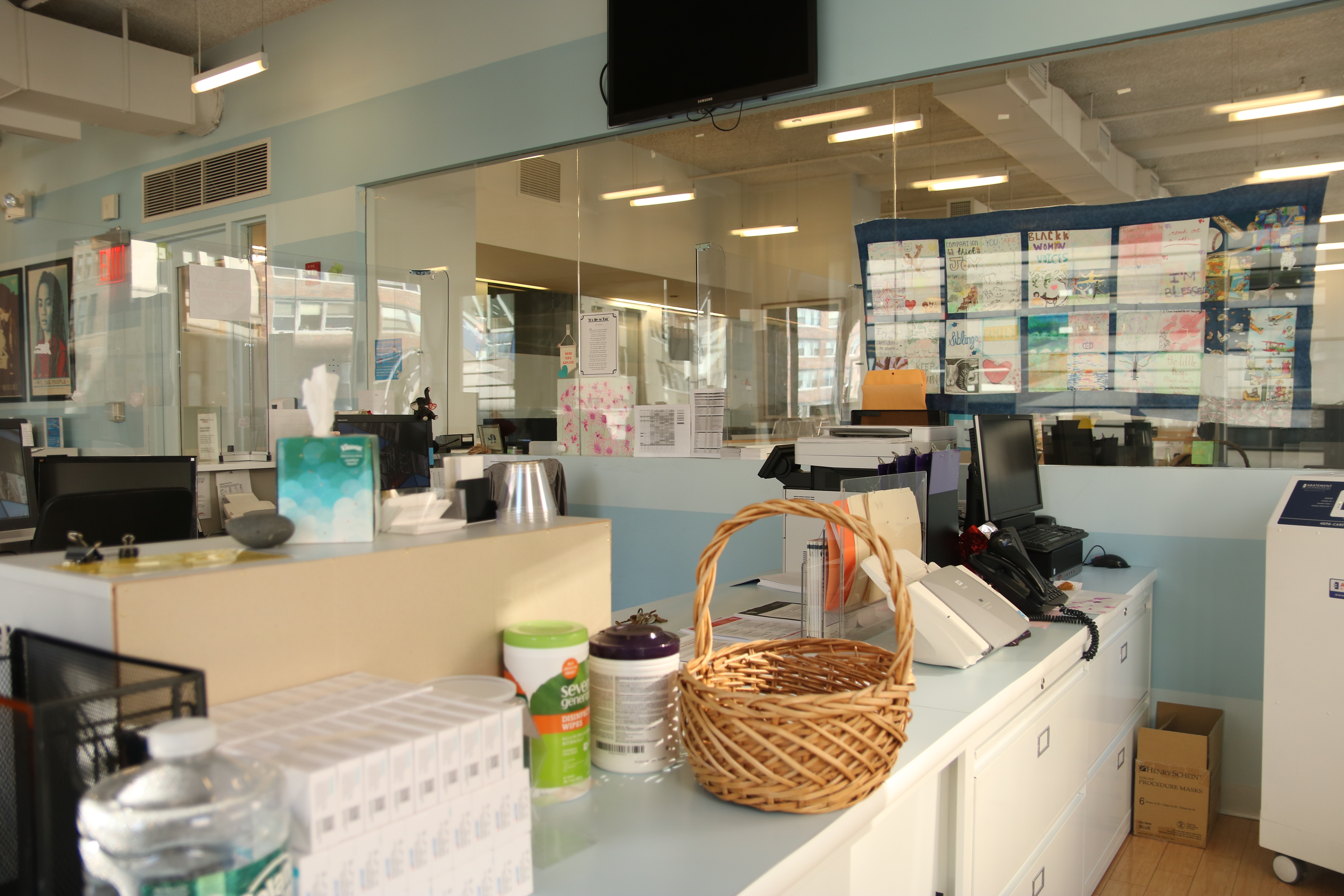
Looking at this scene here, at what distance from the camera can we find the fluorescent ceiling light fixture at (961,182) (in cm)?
336

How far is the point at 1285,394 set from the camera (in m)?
2.83

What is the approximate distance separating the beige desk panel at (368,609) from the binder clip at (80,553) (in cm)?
15

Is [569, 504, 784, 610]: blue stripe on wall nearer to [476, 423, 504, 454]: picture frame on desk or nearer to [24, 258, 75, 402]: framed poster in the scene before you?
[476, 423, 504, 454]: picture frame on desk

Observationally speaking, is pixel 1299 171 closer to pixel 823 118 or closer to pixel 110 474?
pixel 823 118

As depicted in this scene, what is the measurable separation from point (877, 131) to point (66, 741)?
11.7 ft

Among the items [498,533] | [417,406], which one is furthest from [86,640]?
[417,406]

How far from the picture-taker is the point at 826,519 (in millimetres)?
1154

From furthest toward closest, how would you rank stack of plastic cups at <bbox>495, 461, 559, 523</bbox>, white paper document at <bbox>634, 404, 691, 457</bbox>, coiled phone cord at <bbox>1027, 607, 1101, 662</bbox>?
white paper document at <bbox>634, 404, 691, 457</bbox>, coiled phone cord at <bbox>1027, 607, 1101, 662</bbox>, stack of plastic cups at <bbox>495, 461, 559, 523</bbox>

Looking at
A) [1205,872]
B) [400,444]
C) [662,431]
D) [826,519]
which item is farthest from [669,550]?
[826,519]

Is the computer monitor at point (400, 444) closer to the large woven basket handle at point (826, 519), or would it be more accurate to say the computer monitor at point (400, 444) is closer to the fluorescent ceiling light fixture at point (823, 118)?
the fluorescent ceiling light fixture at point (823, 118)

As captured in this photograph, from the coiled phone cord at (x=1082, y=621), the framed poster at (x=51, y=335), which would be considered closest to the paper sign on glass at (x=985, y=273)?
the coiled phone cord at (x=1082, y=621)

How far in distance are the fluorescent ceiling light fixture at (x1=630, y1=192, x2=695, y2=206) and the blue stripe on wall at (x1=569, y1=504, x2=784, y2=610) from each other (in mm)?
1542

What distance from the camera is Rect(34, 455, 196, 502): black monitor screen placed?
118 inches

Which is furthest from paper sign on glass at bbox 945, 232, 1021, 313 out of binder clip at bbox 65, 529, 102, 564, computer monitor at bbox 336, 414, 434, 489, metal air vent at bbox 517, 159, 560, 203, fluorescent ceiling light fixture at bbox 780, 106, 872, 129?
binder clip at bbox 65, 529, 102, 564
